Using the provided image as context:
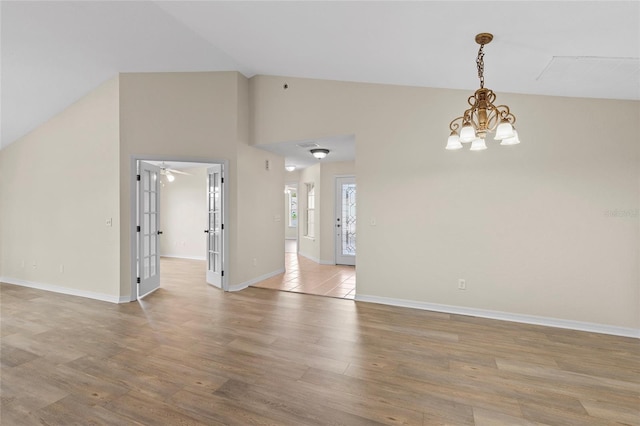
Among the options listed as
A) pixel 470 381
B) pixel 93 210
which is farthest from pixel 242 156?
pixel 470 381

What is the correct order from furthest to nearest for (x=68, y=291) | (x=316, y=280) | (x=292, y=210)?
(x=292, y=210), (x=316, y=280), (x=68, y=291)

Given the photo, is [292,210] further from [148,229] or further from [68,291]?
[68,291]

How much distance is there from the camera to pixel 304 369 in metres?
2.55

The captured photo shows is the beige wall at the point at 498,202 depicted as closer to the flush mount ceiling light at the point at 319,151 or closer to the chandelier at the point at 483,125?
the flush mount ceiling light at the point at 319,151

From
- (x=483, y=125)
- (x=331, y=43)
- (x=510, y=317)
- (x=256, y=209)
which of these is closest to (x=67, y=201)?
(x=256, y=209)

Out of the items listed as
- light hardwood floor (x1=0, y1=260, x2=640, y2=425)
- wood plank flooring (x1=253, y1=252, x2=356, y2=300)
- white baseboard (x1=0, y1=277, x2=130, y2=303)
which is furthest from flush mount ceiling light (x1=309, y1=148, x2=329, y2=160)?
white baseboard (x1=0, y1=277, x2=130, y2=303)

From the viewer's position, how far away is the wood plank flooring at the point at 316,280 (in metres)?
4.95

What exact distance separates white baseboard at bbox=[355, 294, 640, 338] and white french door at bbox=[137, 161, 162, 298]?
3.13 metres

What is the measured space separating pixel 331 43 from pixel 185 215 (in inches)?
270

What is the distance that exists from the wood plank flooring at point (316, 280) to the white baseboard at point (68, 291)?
195 cm

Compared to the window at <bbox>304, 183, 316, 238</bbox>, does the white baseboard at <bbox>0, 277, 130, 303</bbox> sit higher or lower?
lower

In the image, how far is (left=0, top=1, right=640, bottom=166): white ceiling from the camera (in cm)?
235

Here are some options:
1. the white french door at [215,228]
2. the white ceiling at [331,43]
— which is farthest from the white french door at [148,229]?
the white ceiling at [331,43]

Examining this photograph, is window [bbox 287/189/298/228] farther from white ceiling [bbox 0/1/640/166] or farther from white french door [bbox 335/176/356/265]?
white ceiling [bbox 0/1/640/166]
